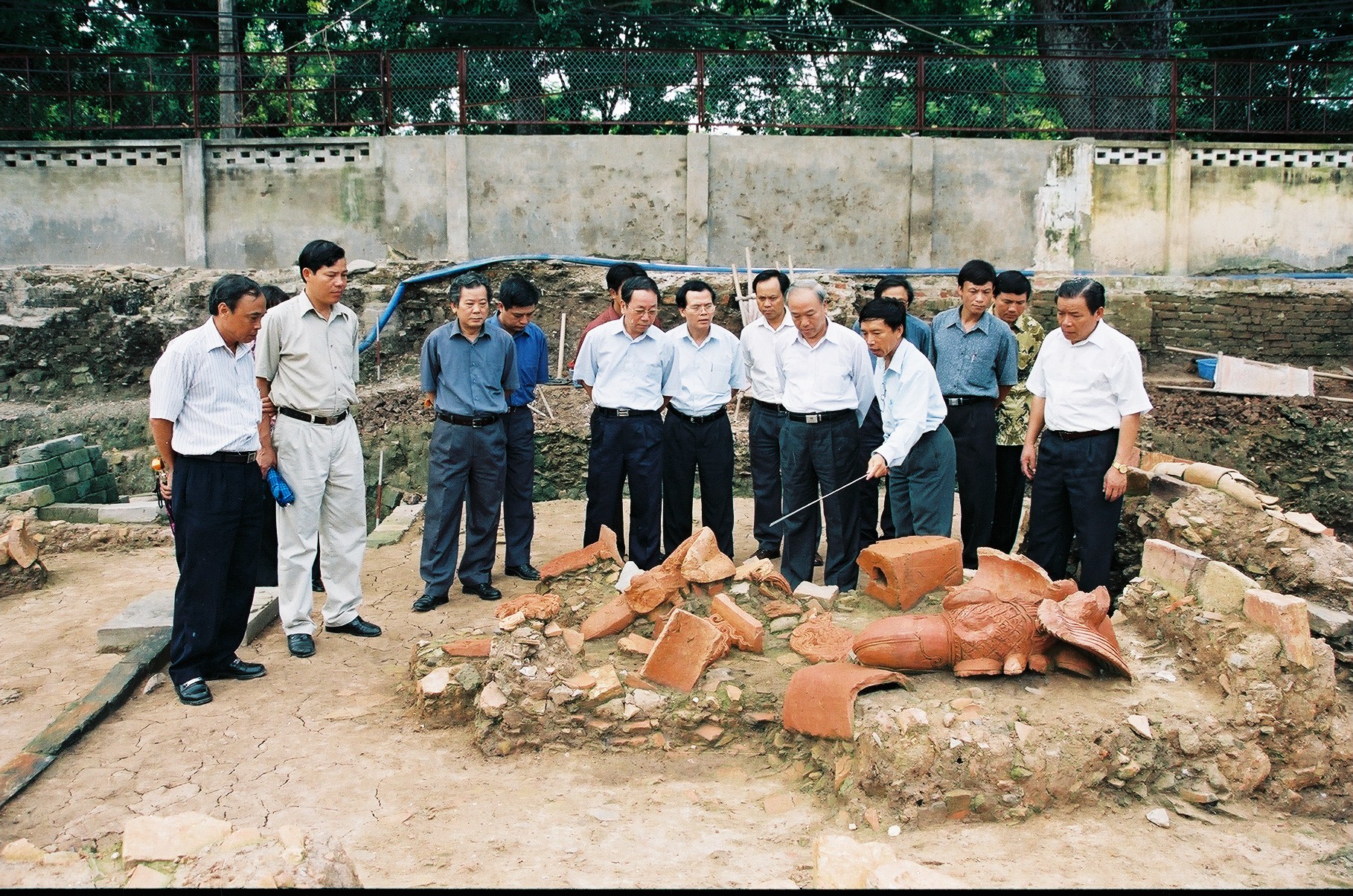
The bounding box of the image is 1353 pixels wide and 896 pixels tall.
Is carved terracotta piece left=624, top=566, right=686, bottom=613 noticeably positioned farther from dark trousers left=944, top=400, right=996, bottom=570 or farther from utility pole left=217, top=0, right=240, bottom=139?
utility pole left=217, top=0, right=240, bottom=139

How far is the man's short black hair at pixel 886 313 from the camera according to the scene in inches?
212

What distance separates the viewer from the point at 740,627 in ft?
15.6

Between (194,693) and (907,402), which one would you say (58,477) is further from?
(907,402)

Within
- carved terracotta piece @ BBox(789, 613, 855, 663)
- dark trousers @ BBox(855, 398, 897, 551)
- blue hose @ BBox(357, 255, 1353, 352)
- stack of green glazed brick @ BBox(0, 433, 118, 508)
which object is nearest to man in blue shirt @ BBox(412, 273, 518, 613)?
carved terracotta piece @ BBox(789, 613, 855, 663)

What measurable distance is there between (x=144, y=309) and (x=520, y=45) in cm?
663

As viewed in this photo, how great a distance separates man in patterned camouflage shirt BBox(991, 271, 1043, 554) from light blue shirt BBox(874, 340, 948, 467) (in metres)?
0.98

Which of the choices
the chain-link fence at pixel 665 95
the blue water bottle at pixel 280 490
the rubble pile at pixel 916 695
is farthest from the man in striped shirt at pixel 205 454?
the chain-link fence at pixel 665 95

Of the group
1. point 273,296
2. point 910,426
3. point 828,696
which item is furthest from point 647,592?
point 273,296

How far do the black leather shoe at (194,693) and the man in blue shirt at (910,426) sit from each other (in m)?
3.38

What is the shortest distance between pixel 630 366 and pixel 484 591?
165 centimetres

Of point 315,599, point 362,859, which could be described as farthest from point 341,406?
point 362,859

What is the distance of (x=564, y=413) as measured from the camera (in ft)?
37.4

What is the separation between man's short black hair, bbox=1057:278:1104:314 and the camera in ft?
16.8

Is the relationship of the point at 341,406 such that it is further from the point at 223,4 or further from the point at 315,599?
the point at 223,4
